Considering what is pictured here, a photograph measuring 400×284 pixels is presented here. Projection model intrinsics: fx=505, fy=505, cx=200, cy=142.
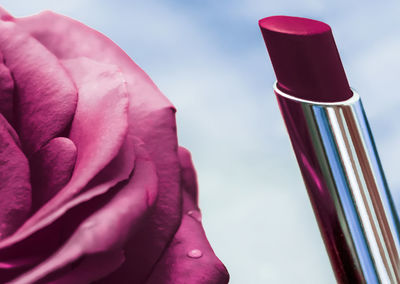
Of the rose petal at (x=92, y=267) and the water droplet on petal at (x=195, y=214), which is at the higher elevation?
the rose petal at (x=92, y=267)

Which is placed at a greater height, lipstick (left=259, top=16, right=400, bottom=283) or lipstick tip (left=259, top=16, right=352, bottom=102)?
lipstick tip (left=259, top=16, right=352, bottom=102)

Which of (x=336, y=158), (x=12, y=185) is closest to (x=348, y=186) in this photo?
(x=336, y=158)

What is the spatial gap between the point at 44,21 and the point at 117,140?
0.08m

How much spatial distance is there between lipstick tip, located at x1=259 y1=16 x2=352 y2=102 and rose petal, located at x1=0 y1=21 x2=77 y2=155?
0.07m

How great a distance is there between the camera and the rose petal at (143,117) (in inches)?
5.3

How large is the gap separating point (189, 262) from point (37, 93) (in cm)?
7

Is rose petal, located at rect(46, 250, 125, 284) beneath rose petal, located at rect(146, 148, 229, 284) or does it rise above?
above

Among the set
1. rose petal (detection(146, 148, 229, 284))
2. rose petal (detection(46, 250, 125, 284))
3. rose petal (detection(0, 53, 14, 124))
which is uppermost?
rose petal (detection(0, 53, 14, 124))

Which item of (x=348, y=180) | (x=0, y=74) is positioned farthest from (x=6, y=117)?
(x=348, y=180)

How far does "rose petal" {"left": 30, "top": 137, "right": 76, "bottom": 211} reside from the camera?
0.13 meters

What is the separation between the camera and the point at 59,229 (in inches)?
4.9

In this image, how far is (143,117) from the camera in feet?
0.49

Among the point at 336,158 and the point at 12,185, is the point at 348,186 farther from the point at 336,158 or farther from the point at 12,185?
the point at 12,185

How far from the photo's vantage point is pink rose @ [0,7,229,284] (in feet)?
0.36
